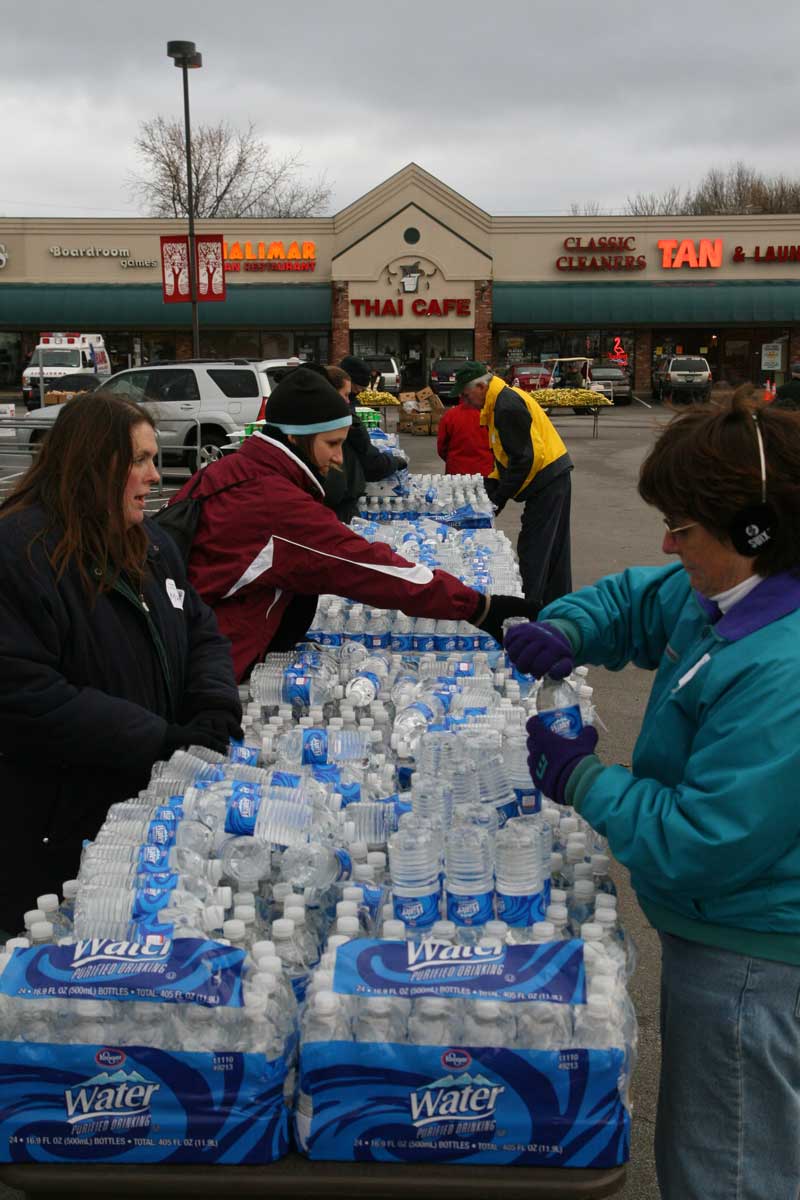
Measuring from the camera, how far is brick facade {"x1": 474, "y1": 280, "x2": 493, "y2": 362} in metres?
40.6

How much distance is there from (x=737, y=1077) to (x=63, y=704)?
5.95 ft

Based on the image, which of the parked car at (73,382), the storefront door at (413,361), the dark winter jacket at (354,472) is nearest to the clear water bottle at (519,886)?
the dark winter jacket at (354,472)

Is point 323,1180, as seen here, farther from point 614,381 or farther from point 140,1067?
point 614,381

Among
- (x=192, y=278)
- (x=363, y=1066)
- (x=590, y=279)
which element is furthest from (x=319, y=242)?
(x=363, y=1066)

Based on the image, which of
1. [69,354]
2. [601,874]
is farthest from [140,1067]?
[69,354]

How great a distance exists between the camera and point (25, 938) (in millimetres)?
2264

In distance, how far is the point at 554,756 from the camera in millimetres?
2334

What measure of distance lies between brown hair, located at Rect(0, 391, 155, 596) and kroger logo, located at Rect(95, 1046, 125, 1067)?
1.40 meters

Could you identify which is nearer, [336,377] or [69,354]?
[336,377]

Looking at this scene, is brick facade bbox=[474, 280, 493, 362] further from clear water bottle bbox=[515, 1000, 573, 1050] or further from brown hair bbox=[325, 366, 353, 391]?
clear water bottle bbox=[515, 1000, 573, 1050]

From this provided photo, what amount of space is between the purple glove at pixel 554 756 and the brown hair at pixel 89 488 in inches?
52.7

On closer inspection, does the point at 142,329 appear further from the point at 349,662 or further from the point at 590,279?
the point at 349,662

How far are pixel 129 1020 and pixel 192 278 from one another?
2240 centimetres

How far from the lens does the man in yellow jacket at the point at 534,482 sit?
9.27 m
